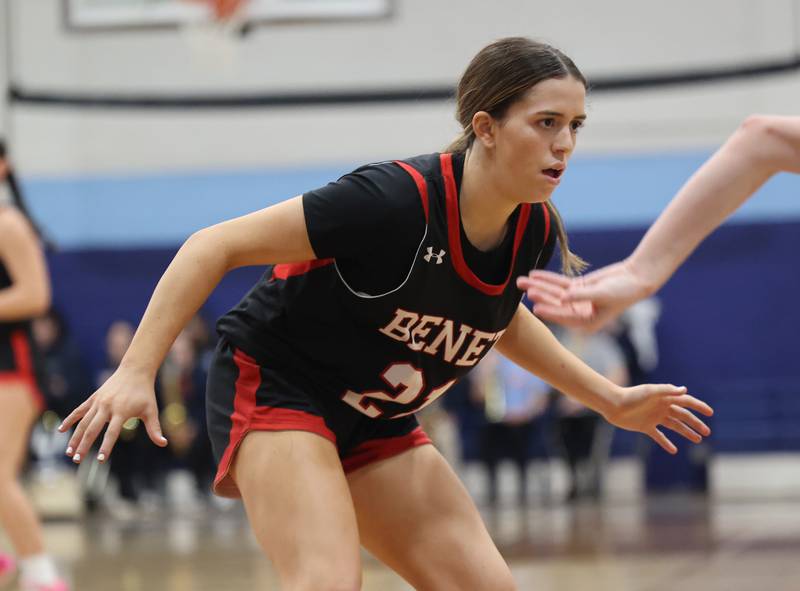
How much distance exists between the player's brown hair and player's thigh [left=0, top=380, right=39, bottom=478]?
319cm

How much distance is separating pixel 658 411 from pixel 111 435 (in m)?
1.45

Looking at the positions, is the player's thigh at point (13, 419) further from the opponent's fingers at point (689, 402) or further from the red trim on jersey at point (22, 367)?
the opponent's fingers at point (689, 402)

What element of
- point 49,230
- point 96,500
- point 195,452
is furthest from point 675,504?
point 49,230

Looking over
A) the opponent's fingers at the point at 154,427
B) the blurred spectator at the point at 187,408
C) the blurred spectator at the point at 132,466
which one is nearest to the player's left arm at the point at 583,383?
the opponent's fingers at the point at 154,427

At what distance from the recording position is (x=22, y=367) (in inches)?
219

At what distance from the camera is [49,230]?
13.4 m

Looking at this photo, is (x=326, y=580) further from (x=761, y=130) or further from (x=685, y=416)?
(x=761, y=130)

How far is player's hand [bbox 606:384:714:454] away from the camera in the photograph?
320 centimetres

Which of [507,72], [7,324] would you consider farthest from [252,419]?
[7,324]

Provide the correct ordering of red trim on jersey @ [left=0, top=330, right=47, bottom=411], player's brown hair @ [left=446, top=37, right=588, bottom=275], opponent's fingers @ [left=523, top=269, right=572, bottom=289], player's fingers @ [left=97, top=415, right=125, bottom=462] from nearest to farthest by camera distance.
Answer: player's fingers @ [left=97, top=415, right=125, bottom=462], opponent's fingers @ [left=523, top=269, right=572, bottom=289], player's brown hair @ [left=446, top=37, right=588, bottom=275], red trim on jersey @ [left=0, top=330, right=47, bottom=411]

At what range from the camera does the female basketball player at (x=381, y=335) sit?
2.76 metres

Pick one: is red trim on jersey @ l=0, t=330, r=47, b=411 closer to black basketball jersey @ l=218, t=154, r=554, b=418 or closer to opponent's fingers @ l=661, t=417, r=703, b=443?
black basketball jersey @ l=218, t=154, r=554, b=418

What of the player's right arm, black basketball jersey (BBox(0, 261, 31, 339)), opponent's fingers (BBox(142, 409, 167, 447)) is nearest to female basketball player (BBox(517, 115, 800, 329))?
the player's right arm

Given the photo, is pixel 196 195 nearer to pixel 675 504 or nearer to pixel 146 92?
pixel 146 92
